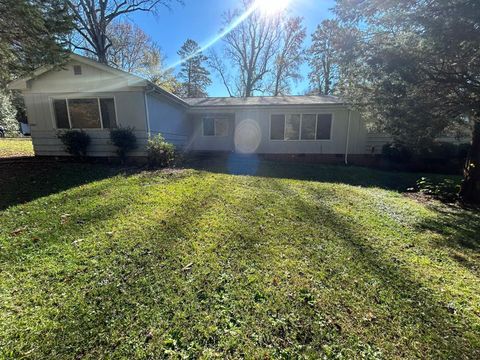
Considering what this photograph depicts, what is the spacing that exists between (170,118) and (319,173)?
23.3 ft

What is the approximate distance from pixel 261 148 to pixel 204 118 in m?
3.68

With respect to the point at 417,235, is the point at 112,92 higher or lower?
higher

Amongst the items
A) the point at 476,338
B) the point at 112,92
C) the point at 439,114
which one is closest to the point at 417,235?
the point at 476,338

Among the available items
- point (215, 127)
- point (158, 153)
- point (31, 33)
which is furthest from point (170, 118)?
point (31, 33)

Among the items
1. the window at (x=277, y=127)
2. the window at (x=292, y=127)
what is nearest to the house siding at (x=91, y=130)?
the window at (x=277, y=127)

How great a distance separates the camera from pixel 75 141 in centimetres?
962

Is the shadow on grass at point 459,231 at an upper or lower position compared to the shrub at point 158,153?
lower

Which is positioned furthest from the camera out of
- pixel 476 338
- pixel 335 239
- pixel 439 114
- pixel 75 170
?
pixel 75 170

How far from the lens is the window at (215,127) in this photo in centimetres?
1420

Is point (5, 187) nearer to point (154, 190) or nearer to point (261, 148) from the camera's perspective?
point (154, 190)

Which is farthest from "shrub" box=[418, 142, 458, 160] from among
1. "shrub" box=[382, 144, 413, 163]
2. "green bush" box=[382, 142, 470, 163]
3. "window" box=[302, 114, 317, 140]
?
"window" box=[302, 114, 317, 140]

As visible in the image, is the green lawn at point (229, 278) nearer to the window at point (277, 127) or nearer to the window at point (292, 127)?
the window at point (292, 127)

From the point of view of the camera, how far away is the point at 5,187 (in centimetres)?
627

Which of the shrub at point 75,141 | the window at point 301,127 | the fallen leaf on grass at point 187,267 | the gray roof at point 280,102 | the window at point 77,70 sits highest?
the window at point 77,70
